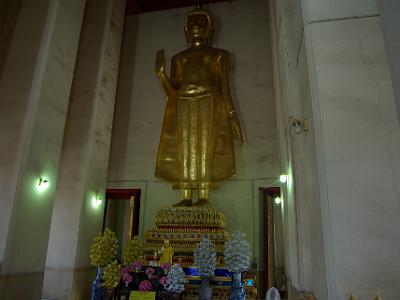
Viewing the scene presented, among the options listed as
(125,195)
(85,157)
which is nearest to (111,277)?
(85,157)

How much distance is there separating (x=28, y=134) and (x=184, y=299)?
2.52m

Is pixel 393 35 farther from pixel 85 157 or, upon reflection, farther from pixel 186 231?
pixel 85 157

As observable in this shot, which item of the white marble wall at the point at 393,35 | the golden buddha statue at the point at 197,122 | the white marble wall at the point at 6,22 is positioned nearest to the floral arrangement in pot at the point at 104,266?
the golden buddha statue at the point at 197,122

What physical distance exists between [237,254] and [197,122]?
300 cm

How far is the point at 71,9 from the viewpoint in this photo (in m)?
4.97

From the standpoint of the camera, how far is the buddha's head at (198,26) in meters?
6.32

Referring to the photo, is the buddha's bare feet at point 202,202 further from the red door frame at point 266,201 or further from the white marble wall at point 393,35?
the white marble wall at point 393,35

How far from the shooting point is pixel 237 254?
321cm

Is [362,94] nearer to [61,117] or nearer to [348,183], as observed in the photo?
[348,183]

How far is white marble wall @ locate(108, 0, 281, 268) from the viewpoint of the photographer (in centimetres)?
575

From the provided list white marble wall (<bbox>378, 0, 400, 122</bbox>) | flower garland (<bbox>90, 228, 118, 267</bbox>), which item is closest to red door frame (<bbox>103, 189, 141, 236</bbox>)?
flower garland (<bbox>90, 228, 118, 267</bbox>)

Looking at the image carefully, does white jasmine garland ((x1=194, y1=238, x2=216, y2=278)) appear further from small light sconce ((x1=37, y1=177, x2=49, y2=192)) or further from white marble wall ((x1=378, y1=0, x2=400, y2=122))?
white marble wall ((x1=378, y1=0, x2=400, y2=122))

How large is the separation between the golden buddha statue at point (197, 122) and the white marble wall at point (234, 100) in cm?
36

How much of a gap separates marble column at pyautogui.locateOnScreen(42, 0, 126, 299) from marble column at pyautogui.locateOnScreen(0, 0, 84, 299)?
2.49 ft
